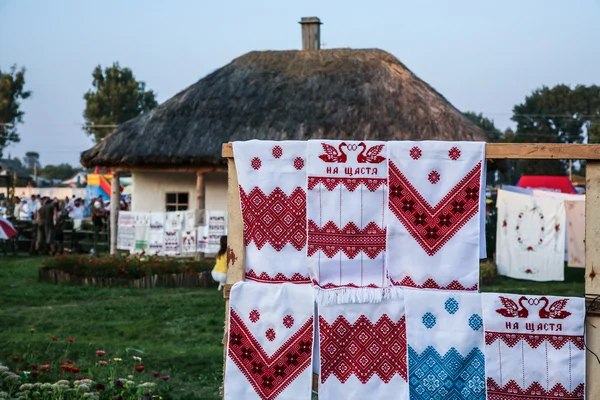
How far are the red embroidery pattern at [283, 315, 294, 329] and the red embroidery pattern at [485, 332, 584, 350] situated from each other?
95 cm

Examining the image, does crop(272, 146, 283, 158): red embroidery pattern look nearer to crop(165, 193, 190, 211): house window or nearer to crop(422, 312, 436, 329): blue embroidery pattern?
crop(422, 312, 436, 329): blue embroidery pattern

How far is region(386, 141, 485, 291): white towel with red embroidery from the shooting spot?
13.7 ft

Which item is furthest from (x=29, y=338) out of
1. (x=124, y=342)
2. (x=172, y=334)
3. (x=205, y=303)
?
(x=205, y=303)

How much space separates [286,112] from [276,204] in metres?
15.4

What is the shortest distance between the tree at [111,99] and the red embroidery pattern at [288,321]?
54440 mm

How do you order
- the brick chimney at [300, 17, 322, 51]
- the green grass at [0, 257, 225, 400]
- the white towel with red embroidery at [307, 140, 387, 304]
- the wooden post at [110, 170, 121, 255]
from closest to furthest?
the white towel with red embroidery at [307, 140, 387, 304] < the green grass at [0, 257, 225, 400] < the wooden post at [110, 170, 121, 255] < the brick chimney at [300, 17, 322, 51]

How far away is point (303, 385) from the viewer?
424 centimetres

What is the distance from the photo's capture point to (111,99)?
57.5 m

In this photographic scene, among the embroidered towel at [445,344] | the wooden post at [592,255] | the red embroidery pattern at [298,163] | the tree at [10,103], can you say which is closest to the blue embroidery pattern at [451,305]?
the embroidered towel at [445,344]

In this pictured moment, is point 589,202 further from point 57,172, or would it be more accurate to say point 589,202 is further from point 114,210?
point 57,172

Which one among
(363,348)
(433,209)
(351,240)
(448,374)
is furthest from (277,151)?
(448,374)

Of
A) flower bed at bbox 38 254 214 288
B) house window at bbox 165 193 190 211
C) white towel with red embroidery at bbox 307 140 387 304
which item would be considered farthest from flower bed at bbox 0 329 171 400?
house window at bbox 165 193 190 211

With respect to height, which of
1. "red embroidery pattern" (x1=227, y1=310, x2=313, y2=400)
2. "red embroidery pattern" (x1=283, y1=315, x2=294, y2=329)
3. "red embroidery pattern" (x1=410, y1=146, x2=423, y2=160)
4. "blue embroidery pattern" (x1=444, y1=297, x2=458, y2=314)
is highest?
"red embroidery pattern" (x1=410, y1=146, x2=423, y2=160)

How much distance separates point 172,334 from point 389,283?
635 cm
